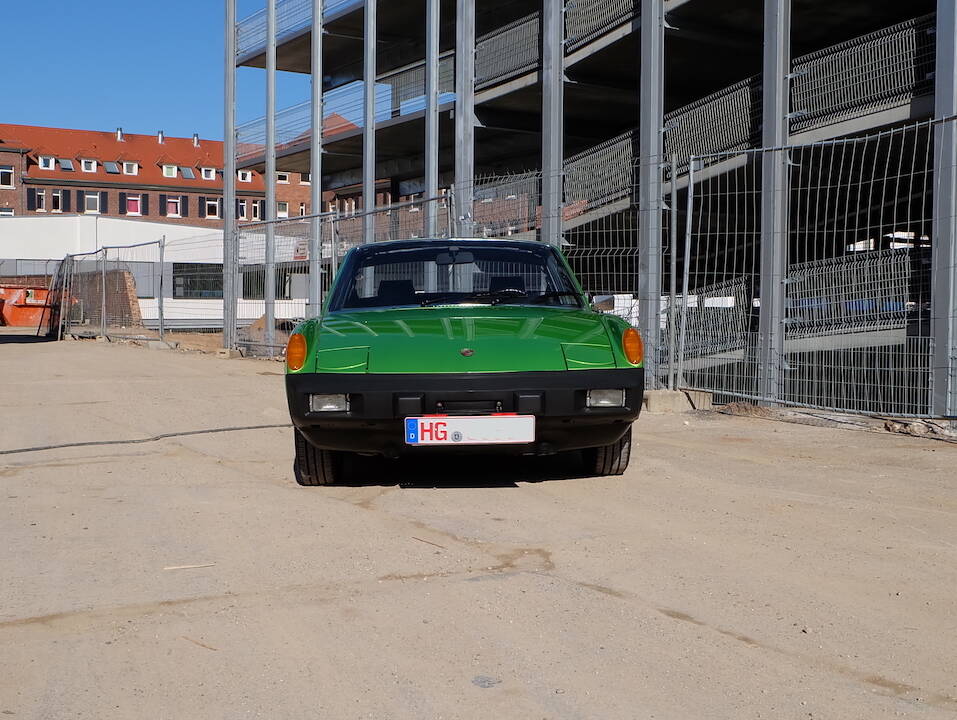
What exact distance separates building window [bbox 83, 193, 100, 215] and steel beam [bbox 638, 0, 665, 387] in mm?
71275

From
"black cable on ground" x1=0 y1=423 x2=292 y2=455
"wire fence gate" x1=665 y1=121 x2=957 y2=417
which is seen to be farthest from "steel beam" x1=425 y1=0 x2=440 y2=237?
"black cable on ground" x1=0 y1=423 x2=292 y2=455

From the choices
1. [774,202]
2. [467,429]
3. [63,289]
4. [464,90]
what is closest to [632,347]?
[467,429]

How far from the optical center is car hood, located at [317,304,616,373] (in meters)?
5.32

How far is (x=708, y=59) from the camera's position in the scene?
17.5 m

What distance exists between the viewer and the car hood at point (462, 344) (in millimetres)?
5316

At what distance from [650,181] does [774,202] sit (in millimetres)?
2232

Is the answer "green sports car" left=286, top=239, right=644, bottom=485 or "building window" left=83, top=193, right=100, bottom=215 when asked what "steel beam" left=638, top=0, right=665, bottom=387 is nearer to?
"green sports car" left=286, top=239, right=644, bottom=485

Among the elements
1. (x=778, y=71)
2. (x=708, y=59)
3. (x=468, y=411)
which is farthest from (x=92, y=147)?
(x=468, y=411)

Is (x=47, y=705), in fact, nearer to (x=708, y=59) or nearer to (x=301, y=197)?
(x=708, y=59)

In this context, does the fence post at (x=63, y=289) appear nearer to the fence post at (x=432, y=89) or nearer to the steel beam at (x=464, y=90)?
the fence post at (x=432, y=89)

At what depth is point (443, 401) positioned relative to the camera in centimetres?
525

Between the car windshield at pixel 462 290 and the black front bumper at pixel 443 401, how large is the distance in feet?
3.88

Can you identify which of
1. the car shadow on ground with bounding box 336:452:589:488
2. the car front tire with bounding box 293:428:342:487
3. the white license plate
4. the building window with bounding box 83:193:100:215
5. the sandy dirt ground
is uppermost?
the building window with bounding box 83:193:100:215

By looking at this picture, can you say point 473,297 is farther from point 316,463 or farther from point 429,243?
point 316,463
